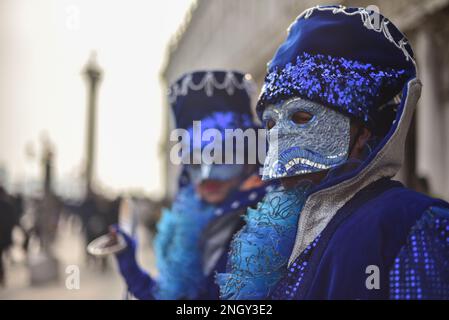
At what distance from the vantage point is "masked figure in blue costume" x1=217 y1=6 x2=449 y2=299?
1.31 meters

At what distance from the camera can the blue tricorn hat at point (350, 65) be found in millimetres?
1425

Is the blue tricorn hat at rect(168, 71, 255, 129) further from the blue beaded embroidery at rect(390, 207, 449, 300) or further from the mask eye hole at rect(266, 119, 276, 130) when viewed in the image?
the blue beaded embroidery at rect(390, 207, 449, 300)

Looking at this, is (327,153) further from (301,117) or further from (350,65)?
(350,65)

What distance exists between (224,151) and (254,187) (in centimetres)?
39

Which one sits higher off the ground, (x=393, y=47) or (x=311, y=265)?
(x=393, y=47)

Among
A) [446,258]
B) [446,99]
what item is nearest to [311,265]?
[446,258]

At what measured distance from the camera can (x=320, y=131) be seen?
4.83ft

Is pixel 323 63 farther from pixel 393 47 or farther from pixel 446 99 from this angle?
pixel 446 99

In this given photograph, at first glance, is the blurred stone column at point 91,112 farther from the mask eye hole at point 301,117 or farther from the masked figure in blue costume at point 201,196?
the mask eye hole at point 301,117

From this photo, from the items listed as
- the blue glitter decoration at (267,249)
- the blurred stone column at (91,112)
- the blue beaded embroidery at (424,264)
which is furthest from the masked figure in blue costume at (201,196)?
the blurred stone column at (91,112)

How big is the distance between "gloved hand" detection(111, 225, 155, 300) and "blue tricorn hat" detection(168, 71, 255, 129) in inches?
30.5

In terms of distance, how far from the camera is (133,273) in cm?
294

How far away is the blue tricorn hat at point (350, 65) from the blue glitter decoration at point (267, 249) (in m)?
0.25

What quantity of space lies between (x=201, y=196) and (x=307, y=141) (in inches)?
64.3
